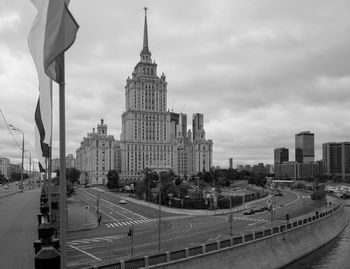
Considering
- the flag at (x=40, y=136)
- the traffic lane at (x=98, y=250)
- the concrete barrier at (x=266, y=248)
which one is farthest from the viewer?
the concrete barrier at (x=266, y=248)

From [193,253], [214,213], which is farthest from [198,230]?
[214,213]

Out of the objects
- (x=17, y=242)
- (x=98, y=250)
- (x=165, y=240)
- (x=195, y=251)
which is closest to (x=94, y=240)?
(x=98, y=250)

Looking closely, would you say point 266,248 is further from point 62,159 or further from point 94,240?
Result: point 62,159

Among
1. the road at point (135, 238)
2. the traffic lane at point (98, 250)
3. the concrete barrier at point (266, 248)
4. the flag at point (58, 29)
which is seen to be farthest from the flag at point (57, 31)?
the traffic lane at point (98, 250)

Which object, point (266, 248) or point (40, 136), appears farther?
point (266, 248)

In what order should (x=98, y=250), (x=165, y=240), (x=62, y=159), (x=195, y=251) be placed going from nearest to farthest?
1. (x=62, y=159)
2. (x=195, y=251)
3. (x=98, y=250)
4. (x=165, y=240)

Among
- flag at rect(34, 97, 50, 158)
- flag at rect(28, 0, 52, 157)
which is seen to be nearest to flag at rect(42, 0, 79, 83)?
flag at rect(28, 0, 52, 157)

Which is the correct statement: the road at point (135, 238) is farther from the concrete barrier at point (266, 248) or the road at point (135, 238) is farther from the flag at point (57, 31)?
the flag at point (57, 31)

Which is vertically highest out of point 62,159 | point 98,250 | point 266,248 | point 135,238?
point 62,159

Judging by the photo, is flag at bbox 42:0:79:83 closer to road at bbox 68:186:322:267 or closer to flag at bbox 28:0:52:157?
flag at bbox 28:0:52:157

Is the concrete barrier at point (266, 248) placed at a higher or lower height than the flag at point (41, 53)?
lower

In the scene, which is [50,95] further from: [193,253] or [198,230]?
[198,230]

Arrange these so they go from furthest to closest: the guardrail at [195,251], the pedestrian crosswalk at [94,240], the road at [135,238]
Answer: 1. the pedestrian crosswalk at [94,240]
2. the road at [135,238]
3. the guardrail at [195,251]

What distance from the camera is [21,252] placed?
24.2 metres
